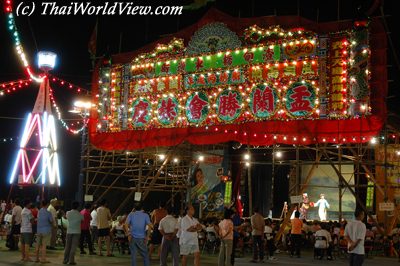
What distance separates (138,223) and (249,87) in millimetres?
9237

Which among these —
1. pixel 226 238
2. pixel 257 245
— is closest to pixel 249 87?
pixel 257 245

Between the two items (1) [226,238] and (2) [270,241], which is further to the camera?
(2) [270,241]

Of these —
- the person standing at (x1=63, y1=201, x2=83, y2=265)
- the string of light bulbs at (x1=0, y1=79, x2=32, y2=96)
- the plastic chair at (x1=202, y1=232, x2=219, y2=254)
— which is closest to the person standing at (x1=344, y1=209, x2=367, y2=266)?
the person standing at (x1=63, y1=201, x2=83, y2=265)

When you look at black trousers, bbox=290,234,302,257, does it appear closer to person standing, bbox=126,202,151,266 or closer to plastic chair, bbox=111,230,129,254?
plastic chair, bbox=111,230,129,254

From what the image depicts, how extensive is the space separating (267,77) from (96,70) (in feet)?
28.6

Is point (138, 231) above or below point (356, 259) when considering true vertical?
above

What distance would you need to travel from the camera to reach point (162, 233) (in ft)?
42.2

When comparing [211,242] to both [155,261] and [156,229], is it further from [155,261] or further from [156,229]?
[156,229]

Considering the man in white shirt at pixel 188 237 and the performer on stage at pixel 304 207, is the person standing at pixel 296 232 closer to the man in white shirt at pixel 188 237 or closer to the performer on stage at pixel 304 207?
the man in white shirt at pixel 188 237

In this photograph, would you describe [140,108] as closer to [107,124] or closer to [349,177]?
[107,124]

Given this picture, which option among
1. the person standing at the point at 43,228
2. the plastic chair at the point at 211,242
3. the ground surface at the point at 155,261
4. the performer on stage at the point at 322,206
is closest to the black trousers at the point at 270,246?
the ground surface at the point at 155,261

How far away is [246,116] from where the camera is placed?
20.2 m

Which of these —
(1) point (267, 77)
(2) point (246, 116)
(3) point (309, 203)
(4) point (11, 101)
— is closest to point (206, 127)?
(2) point (246, 116)

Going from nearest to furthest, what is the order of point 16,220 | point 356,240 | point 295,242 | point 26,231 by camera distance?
point 356,240 < point 26,231 < point 16,220 < point 295,242
